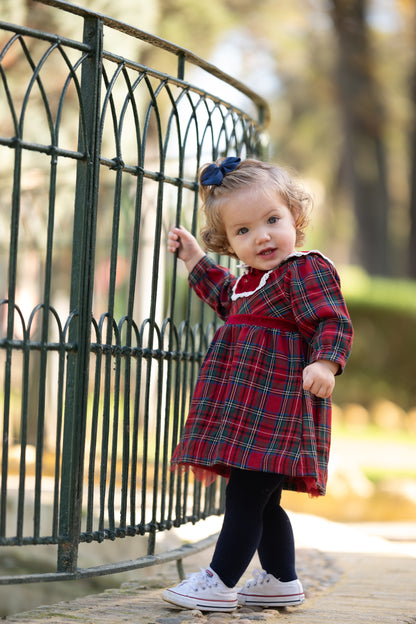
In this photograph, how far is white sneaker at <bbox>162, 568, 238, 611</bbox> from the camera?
107 inches

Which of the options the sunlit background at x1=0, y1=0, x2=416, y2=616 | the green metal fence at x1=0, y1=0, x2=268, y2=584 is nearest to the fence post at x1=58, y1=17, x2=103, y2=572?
the green metal fence at x1=0, y1=0, x2=268, y2=584

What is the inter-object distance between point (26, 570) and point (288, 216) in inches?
118

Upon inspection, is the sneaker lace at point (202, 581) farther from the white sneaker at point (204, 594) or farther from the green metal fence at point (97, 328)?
the green metal fence at point (97, 328)

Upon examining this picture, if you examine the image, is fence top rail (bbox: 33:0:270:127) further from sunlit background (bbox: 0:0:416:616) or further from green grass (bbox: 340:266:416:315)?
green grass (bbox: 340:266:416:315)

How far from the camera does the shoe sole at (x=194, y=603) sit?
2707mm

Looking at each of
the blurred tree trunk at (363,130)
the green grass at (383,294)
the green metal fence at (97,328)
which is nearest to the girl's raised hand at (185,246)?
the green metal fence at (97,328)

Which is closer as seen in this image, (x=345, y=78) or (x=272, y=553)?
(x=272, y=553)

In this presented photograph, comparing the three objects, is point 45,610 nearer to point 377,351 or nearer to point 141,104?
point 141,104

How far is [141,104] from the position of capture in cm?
835

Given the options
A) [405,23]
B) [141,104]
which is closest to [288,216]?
[141,104]

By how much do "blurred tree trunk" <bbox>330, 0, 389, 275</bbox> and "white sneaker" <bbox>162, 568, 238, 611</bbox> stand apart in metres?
13.9

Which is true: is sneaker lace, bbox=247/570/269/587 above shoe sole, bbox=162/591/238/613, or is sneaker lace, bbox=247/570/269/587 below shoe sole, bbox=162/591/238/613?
above

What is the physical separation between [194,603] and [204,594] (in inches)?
1.6

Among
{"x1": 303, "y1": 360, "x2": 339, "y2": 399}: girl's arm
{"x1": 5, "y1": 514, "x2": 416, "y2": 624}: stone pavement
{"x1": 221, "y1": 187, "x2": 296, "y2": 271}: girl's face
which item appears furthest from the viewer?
{"x1": 221, "y1": 187, "x2": 296, "y2": 271}: girl's face
